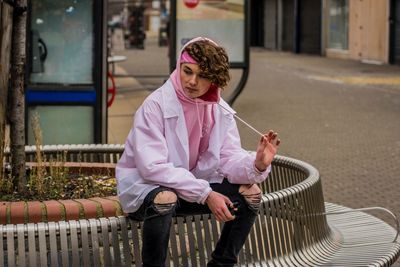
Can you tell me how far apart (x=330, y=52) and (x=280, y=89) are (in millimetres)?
16795

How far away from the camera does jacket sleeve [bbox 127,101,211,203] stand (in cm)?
346

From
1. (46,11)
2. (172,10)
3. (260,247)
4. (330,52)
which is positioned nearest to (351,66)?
(330,52)

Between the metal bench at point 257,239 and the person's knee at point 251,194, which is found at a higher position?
the person's knee at point 251,194

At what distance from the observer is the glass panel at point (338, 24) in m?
33.6

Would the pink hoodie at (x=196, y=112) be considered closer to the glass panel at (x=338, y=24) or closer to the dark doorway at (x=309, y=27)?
the glass panel at (x=338, y=24)

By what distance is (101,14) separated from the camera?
27.8ft

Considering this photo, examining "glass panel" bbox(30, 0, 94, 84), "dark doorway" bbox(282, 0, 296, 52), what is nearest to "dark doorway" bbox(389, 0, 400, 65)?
"dark doorway" bbox(282, 0, 296, 52)

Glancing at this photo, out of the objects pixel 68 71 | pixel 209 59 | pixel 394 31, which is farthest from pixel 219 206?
pixel 394 31

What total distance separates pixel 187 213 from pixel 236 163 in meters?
0.31

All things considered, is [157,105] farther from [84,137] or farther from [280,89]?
[280,89]

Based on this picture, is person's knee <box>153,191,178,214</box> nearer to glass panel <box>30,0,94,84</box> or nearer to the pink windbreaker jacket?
the pink windbreaker jacket

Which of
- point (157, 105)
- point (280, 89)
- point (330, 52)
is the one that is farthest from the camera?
point (330, 52)

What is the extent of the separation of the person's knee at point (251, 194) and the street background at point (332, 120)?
3260mm

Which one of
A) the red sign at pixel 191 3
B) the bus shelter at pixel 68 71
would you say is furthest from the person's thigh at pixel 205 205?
the red sign at pixel 191 3
